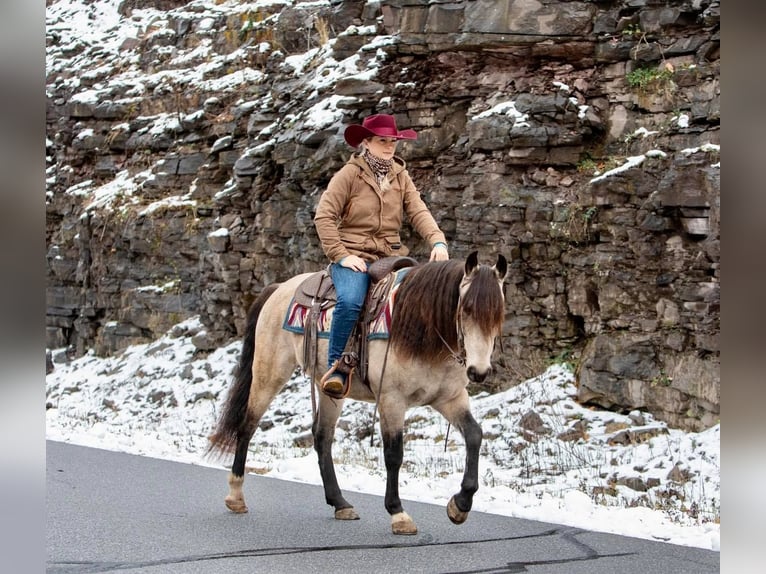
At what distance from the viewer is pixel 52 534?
5.94 meters

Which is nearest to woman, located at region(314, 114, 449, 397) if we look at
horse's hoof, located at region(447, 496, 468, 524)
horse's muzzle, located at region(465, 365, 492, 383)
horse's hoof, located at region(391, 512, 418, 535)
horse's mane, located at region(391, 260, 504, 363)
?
horse's mane, located at region(391, 260, 504, 363)

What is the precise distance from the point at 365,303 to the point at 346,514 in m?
1.67

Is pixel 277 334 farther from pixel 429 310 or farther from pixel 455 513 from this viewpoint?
pixel 455 513

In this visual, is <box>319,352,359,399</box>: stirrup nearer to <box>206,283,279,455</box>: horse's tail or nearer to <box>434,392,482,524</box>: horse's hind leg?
<box>434,392,482,524</box>: horse's hind leg

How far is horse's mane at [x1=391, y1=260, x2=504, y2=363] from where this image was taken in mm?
5906

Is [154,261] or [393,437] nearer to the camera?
[393,437]

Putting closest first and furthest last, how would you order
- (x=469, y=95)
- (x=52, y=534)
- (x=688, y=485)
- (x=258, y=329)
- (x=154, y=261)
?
(x=52, y=534) < (x=258, y=329) < (x=688, y=485) < (x=469, y=95) < (x=154, y=261)

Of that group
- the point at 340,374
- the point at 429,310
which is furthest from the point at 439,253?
the point at 340,374

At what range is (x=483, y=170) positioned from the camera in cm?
1353

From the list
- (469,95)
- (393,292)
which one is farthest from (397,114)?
(393,292)

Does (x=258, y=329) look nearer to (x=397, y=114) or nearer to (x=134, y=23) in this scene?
(x=397, y=114)

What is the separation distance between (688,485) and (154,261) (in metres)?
13.9

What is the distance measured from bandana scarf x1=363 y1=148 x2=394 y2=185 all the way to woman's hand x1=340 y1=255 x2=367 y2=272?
72 centimetres

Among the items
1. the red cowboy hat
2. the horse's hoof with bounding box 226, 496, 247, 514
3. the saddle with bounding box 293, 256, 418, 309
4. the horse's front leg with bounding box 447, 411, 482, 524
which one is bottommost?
the horse's hoof with bounding box 226, 496, 247, 514
